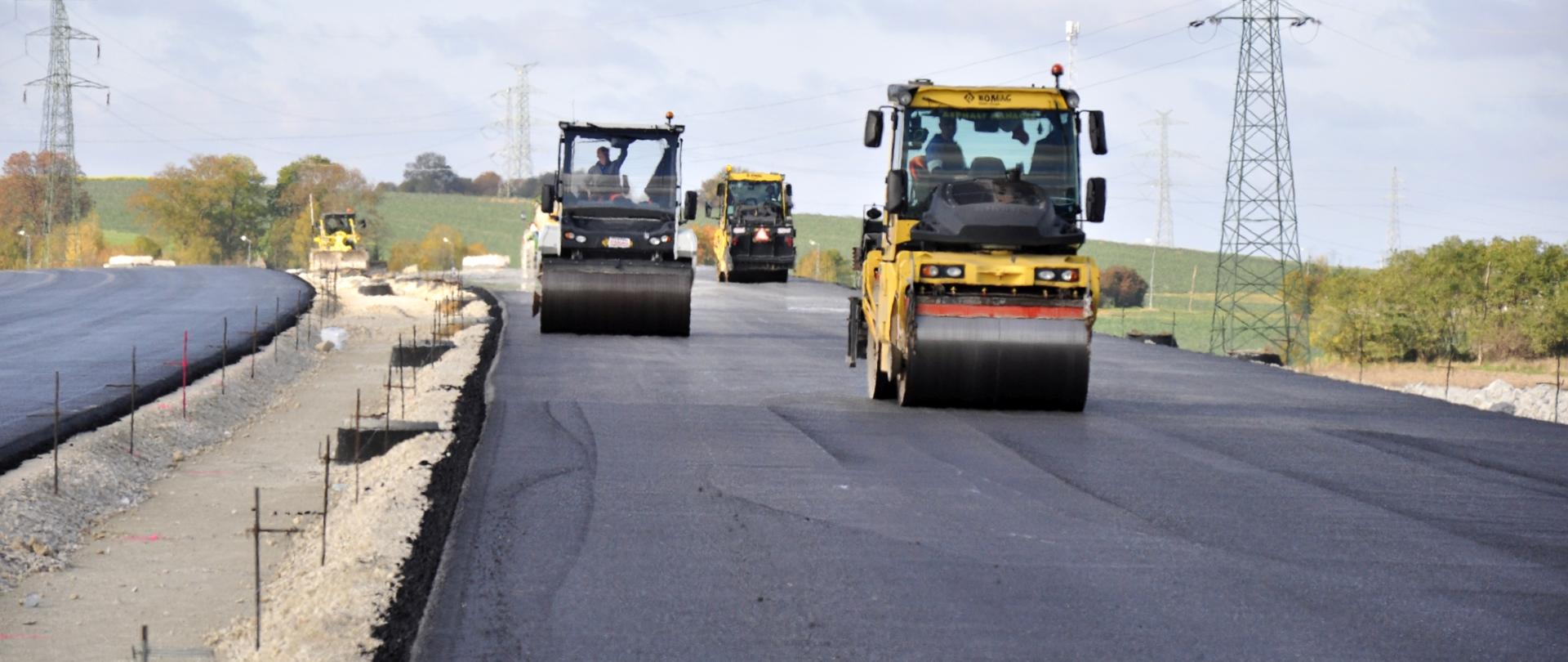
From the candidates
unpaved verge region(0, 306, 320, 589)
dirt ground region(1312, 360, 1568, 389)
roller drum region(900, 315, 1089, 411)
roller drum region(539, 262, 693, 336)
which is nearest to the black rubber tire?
roller drum region(900, 315, 1089, 411)

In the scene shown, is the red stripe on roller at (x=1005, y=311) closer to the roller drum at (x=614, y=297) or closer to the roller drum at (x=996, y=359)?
the roller drum at (x=996, y=359)

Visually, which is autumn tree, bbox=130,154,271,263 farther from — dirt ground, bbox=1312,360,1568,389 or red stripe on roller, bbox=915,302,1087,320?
red stripe on roller, bbox=915,302,1087,320

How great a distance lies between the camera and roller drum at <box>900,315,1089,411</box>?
1578 cm

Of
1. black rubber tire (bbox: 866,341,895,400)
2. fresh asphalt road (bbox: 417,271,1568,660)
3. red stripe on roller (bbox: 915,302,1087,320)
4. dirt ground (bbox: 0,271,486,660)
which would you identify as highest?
red stripe on roller (bbox: 915,302,1087,320)

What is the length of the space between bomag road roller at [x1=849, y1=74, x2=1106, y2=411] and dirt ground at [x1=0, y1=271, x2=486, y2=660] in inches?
174

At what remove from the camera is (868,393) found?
17641 mm

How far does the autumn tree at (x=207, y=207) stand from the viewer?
120 m

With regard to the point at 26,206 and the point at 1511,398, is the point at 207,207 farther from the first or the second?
the point at 1511,398

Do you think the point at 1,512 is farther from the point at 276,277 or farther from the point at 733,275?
the point at 276,277

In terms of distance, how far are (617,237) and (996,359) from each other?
1050 centimetres


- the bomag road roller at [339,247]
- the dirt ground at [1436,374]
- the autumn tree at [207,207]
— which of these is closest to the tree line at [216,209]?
the autumn tree at [207,207]

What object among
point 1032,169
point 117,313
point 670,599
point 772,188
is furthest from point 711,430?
point 772,188

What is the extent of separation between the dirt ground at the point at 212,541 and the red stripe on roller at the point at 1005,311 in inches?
179

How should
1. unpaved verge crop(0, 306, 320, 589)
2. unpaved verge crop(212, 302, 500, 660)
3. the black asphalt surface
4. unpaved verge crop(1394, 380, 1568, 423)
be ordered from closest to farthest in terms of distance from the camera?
1. unpaved verge crop(212, 302, 500, 660)
2. unpaved verge crop(0, 306, 320, 589)
3. the black asphalt surface
4. unpaved verge crop(1394, 380, 1568, 423)
